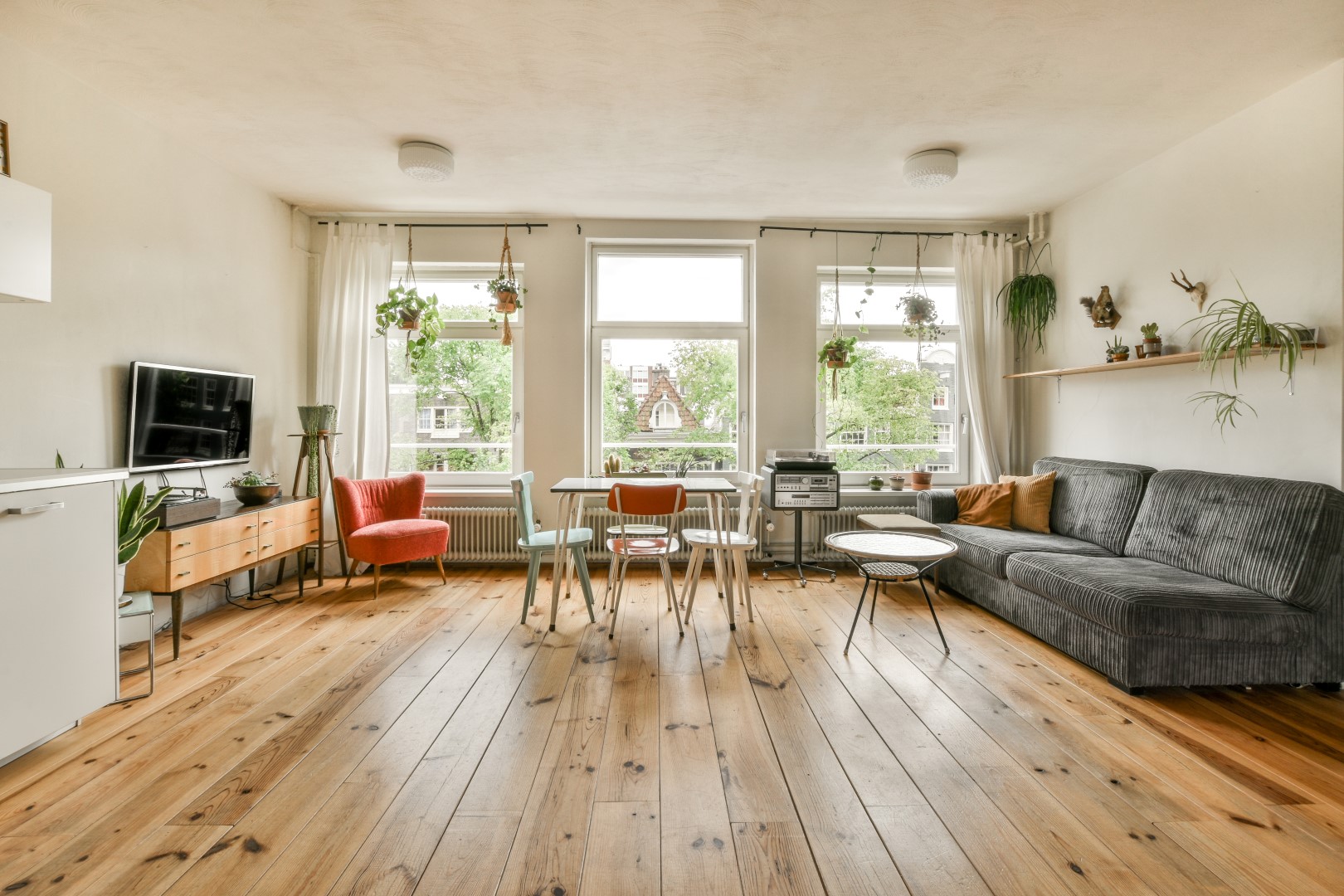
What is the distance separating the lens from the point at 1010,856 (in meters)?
1.66

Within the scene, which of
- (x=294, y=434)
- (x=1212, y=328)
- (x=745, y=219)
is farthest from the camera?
(x=745, y=219)

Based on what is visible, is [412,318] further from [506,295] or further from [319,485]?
[319,485]

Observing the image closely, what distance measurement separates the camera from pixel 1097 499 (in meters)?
3.89

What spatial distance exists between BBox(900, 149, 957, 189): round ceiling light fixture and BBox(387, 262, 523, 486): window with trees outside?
305 cm

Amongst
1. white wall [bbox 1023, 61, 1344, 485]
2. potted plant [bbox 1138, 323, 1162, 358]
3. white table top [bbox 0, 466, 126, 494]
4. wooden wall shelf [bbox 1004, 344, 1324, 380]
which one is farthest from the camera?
potted plant [bbox 1138, 323, 1162, 358]

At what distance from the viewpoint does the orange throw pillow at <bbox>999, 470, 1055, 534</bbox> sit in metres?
4.21

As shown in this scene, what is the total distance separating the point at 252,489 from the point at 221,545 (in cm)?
50

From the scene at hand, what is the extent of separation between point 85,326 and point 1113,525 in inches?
219

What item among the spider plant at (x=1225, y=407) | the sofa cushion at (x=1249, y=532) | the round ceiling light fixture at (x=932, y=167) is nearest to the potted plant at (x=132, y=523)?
the round ceiling light fixture at (x=932, y=167)

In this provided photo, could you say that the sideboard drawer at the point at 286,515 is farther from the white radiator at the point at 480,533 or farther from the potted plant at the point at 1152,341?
the potted plant at the point at 1152,341

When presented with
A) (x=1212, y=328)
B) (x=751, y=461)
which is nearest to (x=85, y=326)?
(x=751, y=461)

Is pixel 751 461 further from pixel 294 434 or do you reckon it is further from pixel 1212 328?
pixel 294 434

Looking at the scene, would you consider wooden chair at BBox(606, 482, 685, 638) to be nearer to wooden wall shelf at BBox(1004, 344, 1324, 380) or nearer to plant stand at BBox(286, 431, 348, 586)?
plant stand at BBox(286, 431, 348, 586)

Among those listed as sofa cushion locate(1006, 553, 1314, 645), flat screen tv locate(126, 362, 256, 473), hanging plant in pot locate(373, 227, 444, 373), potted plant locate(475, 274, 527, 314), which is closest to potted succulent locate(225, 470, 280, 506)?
flat screen tv locate(126, 362, 256, 473)
